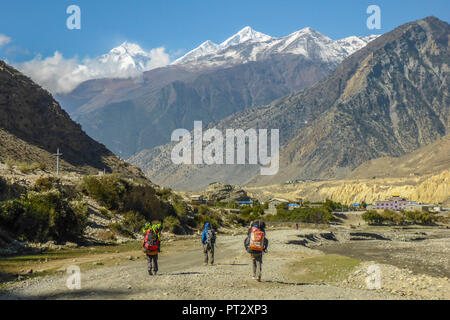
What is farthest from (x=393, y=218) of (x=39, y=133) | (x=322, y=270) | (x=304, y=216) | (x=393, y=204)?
(x=322, y=270)

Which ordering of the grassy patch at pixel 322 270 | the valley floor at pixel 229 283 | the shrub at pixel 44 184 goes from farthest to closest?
the shrub at pixel 44 184
the grassy patch at pixel 322 270
the valley floor at pixel 229 283

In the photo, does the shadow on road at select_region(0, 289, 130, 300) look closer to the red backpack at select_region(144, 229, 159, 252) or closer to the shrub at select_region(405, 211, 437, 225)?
the red backpack at select_region(144, 229, 159, 252)

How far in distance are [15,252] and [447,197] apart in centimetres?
14979

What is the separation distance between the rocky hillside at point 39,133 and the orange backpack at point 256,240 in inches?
2008

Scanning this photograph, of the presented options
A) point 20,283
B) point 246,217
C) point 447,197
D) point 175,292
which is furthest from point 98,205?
point 447,197

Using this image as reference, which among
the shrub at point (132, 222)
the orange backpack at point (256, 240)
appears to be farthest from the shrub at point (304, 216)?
the orange backpack at point (256, 240)

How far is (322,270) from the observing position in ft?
80.6

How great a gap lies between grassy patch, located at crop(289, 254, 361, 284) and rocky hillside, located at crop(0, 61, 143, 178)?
45.0 m

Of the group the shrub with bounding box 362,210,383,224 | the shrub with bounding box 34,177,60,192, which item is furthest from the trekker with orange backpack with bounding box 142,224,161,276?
the shrub with bounding box 362,210,383,224

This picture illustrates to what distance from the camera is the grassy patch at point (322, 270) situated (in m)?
21.5

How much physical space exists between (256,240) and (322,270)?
10160 millimetres

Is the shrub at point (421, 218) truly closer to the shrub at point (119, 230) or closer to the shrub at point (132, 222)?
the shrub at point (132, 222)
